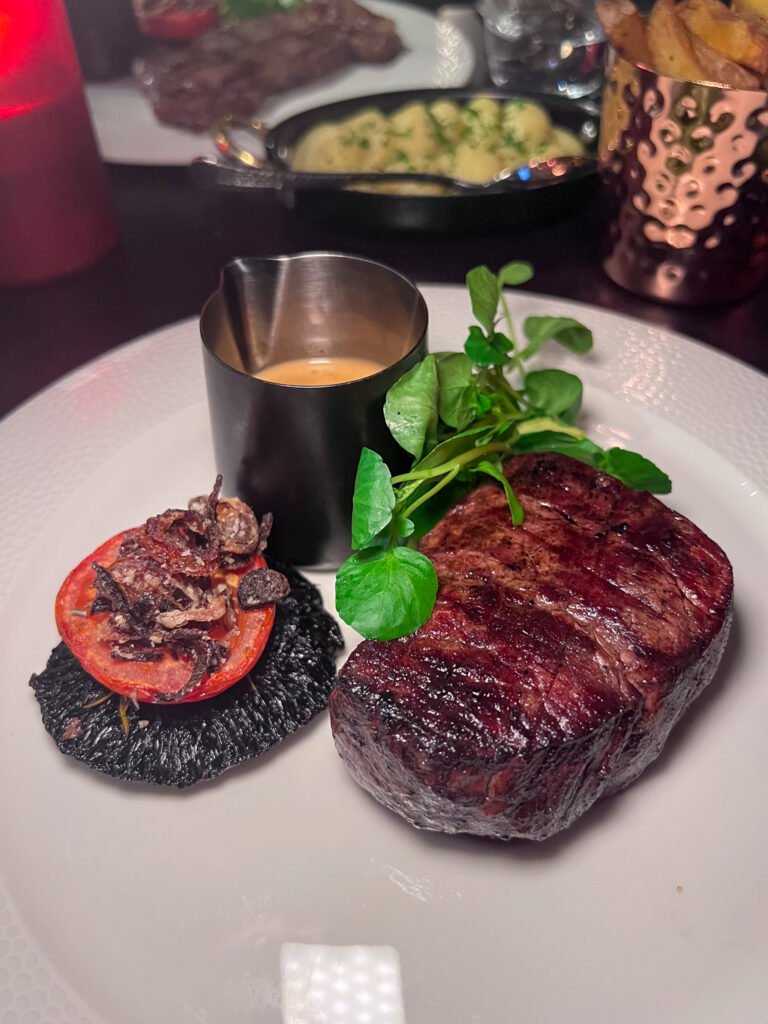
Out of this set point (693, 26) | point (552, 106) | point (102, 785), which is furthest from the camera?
point (552, 106)

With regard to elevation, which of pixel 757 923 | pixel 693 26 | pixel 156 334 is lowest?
pixel 757 923

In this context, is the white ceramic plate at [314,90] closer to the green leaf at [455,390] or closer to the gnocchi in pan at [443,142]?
the gnocchi in pan at [443,142]

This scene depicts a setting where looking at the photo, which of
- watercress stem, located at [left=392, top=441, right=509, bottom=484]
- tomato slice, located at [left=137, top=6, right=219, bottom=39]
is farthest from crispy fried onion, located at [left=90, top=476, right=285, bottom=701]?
tomato slice, located at [left=137, top=6, right=219, bottom=39]

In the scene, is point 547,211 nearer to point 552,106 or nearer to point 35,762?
point 552,106

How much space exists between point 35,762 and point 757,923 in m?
1.55

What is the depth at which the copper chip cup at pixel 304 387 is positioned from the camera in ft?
6.83

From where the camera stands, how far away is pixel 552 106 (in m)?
3.91

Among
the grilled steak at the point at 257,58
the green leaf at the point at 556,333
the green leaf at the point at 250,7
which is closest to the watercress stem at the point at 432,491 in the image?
the green leaf at the point at 556,333

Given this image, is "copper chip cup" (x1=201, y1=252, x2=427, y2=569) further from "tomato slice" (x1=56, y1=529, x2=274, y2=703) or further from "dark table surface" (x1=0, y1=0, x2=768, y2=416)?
"dark table surface" (x1=0, y1=0, x2=768, y2=416)

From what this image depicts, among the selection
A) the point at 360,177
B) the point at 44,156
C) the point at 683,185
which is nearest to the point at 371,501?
the point at 683,185

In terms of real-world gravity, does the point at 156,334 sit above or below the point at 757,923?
above

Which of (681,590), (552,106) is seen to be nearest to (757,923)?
(681,590)

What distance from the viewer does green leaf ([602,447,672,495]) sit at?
2170mm

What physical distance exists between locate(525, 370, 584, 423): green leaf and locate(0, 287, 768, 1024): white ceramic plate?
68 centimetres
